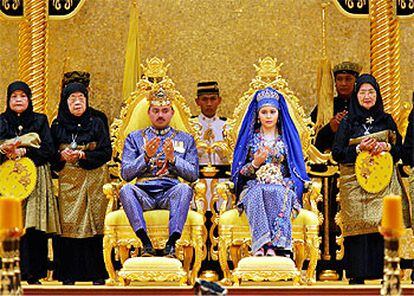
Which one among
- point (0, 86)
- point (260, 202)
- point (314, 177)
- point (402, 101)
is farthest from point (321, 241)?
point (0, 86)

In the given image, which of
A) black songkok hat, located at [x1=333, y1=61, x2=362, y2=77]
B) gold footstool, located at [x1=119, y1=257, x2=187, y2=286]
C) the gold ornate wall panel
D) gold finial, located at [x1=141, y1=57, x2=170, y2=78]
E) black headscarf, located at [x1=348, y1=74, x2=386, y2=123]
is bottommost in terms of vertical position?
gold footstool, located at [x1=119, y1=257, x2=187, y2=286]

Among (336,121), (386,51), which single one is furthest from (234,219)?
(386,51)

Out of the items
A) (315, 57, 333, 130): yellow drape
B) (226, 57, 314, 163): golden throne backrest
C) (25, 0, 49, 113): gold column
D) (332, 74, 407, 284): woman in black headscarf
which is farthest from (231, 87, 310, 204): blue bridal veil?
(25, 0, 49, 113): gold column

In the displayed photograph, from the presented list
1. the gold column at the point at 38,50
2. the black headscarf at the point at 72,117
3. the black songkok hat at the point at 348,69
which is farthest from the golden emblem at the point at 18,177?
the black songkok hat at the point at 348,69

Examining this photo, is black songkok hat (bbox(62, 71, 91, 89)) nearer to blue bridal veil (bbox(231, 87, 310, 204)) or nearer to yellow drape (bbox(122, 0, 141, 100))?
yellow drape (bbox(122, 0, 141, 100))

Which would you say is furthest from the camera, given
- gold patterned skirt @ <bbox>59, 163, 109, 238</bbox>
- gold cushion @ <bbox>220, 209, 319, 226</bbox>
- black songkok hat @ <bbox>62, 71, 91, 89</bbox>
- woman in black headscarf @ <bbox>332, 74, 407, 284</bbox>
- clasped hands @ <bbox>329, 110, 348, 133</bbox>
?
black songkok hat @ <bbox>62, 71, 91, 89</bbox>

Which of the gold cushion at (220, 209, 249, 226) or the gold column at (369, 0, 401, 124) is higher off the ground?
the gold column at (369, 0, 401, 124)

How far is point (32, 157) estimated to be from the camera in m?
12.8

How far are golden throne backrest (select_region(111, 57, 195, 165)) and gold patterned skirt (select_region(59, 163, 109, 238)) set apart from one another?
0.99ft

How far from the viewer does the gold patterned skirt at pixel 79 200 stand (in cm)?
1309

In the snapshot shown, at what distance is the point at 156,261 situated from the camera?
12109 mm

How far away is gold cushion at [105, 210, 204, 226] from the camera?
12.4m

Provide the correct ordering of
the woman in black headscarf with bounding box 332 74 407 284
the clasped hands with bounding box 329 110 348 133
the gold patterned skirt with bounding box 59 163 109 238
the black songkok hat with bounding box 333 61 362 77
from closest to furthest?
the woman in black headscarf with bounding box 332 74 407 284 → the gold patterned skirt with bounding box 59 163 109 238 → the clasped hands with bounding box 329 110 348 133 → the black songkok hat with bounding box 333 61 362 77

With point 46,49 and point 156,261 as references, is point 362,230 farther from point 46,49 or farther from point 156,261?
point 46,49
